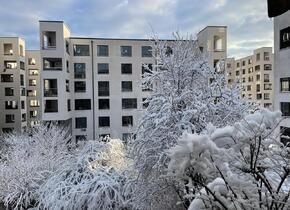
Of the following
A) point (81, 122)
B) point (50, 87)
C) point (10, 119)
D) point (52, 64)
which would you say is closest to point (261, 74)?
point (81, 122)

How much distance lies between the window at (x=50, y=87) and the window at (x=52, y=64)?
107cm

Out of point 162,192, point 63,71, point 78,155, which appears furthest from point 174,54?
point 63,71

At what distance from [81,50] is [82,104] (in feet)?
17.2

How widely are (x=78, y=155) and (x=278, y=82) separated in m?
12.0

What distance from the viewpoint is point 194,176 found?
2180 mm

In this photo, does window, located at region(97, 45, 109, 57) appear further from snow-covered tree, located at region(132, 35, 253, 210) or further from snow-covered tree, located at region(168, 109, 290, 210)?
snow-covered tree, located at region(168, 109, 290, 210)

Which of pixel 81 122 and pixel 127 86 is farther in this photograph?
pixel 127 86

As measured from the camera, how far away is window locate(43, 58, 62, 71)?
25656 mm

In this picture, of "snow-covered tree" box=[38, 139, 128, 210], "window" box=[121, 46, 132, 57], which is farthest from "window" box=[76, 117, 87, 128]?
"snow-covered tree" box=[38, 139, 128, 210]

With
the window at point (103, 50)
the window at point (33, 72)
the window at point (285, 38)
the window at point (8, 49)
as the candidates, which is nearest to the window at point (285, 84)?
the window at point (285, 38)

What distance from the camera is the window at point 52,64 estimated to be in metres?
25.7

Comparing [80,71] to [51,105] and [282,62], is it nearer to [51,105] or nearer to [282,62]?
[51,105]

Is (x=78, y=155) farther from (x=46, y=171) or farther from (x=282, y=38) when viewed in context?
(x=282, y=38)

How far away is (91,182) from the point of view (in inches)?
337
